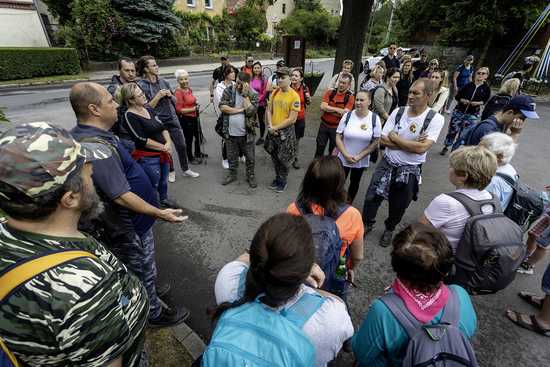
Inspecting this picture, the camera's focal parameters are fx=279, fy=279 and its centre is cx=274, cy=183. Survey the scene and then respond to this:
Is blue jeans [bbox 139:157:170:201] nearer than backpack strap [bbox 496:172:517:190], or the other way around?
backpack strap [bbox 496:172:517:190]

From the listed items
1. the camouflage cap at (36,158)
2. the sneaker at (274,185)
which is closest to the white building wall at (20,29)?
the sneaker at (274,185)

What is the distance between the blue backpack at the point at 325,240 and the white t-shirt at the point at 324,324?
17.5 inches

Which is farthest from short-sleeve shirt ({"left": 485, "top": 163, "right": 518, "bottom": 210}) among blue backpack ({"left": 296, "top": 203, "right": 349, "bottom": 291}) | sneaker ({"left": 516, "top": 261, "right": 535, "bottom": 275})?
blue backpack ({"left": 296, "top": 203, "right": 349, "bottom": 291})

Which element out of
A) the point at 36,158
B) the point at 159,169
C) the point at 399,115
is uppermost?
the point at 36,158

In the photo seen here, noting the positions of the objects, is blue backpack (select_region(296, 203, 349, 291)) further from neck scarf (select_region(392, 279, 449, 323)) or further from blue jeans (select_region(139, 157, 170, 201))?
blue jeans (select_region(139, 157, 170, 201))

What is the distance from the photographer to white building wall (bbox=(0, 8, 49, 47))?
59.6ft

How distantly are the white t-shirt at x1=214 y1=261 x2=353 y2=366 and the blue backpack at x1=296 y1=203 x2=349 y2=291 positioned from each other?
44 cm

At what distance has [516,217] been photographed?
270 centimetres

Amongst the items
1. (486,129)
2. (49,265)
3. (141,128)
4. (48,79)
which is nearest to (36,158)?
(49,265)

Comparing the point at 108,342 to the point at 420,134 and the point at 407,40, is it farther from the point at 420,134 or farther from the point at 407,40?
the point at 407,40

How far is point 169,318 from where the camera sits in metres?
2.64

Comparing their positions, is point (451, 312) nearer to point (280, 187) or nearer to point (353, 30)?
point (280, 187)

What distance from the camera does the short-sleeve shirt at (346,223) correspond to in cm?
194

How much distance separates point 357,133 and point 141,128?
286cm
